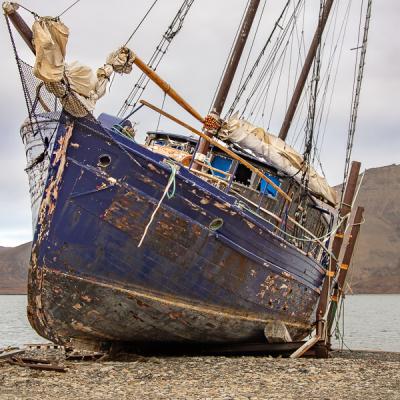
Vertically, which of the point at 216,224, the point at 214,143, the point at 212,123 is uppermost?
the point at 212,123

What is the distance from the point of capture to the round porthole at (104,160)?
958cm

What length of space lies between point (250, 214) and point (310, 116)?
5.18 metres

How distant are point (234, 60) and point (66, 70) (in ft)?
22.3

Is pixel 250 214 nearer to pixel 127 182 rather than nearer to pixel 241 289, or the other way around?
pixel 241 289

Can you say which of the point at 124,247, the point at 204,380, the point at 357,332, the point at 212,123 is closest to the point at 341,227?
the point at 212,123

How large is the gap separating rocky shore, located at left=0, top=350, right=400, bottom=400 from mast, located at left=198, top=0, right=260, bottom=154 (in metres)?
6.25

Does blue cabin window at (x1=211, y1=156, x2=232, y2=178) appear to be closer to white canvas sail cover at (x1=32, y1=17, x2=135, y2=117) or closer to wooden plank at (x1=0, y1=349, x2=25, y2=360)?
white canvas sail cover at (x1=32, y1=17, x2=135, y2=117)

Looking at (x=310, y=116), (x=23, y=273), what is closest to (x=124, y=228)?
(x=310, y=116)

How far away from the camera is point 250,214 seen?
11281 mm

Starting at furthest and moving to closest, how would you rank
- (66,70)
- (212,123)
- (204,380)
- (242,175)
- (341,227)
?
(341,227) < (212,123) < (242,175) < (66,70) < (204,380)

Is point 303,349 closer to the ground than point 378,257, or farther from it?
closer to the ground

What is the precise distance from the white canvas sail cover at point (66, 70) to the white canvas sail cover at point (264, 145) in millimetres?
4140

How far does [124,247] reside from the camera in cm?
981

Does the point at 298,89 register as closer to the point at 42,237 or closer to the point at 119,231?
the point at 119,231
